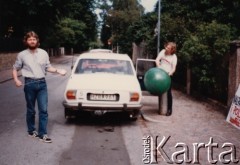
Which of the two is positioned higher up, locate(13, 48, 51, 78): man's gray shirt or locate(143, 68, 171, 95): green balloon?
locate(13, 48, 51, 78): man's gray shirt

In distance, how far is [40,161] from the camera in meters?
6.52

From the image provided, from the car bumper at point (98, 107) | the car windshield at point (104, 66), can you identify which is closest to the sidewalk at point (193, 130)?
the car bumper at point (98, 107)

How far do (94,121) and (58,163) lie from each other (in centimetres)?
372

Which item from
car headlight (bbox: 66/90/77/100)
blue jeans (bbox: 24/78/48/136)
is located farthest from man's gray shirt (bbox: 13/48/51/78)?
car headlight (bbox: 66/90/77/100)

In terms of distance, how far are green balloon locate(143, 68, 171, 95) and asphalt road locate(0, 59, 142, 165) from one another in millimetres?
1019

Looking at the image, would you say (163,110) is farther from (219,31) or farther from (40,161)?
(40,161)

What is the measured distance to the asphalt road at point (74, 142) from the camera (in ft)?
21.9

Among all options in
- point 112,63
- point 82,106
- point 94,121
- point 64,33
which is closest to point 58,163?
point 82,106

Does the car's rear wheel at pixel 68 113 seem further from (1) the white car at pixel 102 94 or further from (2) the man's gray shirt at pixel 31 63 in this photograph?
(2) the man's gray shirt at pixel 31 63

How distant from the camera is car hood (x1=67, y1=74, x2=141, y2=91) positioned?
9352mm
